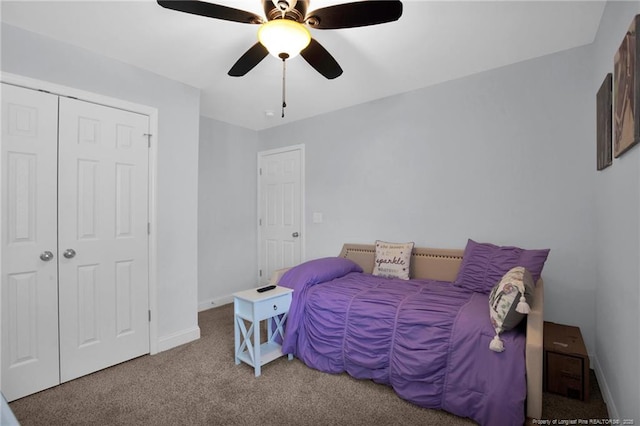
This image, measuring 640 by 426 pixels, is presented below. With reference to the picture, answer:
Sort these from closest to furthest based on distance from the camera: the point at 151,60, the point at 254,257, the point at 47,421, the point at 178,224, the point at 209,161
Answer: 1. the point at 47,421
2. the point at 151,60
3. the point at 178,224
4. the point at 209,161
5. the point at 254,257

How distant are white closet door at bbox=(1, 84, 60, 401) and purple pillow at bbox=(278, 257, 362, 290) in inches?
67.3

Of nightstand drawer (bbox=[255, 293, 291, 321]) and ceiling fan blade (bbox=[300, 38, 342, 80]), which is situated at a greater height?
ceiling fan blade (bbox=[300, 38, 342, 80])

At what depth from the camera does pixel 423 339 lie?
1.89 m

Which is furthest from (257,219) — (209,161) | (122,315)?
(122,315)

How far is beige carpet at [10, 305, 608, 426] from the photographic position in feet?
5.89

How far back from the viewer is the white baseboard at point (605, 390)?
5.47 ft

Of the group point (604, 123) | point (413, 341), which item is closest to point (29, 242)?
point (413, 341)

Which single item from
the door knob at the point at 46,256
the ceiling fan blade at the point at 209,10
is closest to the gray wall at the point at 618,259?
the ceiling fan blade at the point at 209,10

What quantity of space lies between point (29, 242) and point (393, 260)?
2.90 metres

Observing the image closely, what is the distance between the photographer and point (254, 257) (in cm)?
454

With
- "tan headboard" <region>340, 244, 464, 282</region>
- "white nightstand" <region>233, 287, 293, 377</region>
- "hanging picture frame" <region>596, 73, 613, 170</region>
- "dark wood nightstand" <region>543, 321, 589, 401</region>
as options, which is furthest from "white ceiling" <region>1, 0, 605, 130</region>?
"dark wood nightstand" <region>543, 321, 589, 401</region>

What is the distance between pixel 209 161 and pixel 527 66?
3540mm

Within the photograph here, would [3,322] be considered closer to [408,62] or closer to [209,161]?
[209,161]

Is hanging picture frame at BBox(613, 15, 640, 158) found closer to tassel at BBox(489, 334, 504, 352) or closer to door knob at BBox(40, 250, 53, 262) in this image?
tassel at BBox(489, 334, 504, 352)
